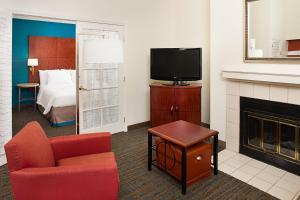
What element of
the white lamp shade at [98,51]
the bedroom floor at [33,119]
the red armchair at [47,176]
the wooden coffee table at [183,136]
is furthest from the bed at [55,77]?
the red armchair at [47,176]

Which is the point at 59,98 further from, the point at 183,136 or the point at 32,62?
the point at 183,136

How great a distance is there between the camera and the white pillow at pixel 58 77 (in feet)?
20.7

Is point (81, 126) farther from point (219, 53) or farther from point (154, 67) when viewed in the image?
point (219, 53)

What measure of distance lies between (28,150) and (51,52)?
5799mm

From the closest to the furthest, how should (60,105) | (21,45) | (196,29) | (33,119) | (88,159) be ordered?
(88,159)
(196,29)
(60,105)
(33,119)
(21,45)

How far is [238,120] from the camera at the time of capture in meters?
3.31

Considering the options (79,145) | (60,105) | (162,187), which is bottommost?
(162,187)

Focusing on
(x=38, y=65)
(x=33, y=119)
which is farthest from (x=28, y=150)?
(x=38, y=65)

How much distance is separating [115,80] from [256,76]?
7.69 ft

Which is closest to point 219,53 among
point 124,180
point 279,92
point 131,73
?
point 279,92

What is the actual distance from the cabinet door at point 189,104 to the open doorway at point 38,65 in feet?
8.30

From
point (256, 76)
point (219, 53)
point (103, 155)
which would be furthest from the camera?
point (219, 53)

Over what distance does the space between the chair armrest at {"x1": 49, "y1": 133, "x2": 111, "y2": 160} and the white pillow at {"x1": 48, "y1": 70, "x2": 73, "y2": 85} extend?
4338 mm

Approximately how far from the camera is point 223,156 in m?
3.27
